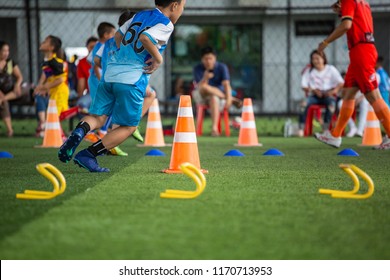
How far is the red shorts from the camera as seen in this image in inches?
321

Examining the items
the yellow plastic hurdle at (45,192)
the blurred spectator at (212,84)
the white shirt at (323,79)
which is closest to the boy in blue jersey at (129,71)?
the yellow plastic hurdle at (45,192)

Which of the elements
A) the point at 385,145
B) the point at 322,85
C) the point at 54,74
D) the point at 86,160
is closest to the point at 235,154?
the point at 385,145

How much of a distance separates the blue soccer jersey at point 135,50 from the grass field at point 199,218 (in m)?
0.78

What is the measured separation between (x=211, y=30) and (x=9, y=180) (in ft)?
62.6

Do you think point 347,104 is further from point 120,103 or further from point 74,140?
point 74,140

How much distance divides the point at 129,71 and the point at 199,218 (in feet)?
7.86

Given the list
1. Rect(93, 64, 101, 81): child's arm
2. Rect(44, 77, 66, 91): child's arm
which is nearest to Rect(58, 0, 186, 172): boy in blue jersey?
Rect(93, 64, 101, 81): child's arm

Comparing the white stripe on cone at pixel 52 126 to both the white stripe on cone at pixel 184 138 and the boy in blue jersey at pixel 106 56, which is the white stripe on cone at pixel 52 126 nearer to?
the boy in blue jersey at pixel 106 56

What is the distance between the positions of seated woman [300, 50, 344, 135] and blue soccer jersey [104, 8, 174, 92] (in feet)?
22.4

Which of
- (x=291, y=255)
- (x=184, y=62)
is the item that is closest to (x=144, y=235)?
(x=291, y=255)

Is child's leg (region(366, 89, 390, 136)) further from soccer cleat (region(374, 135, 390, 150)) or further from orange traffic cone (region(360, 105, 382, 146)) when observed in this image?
orange traffic cone (region(360, 105, 382, 146))

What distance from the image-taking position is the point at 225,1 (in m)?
22.2

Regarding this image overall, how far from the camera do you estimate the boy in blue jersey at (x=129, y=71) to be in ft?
19.0

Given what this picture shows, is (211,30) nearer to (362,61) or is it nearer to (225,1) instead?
(225,1)
